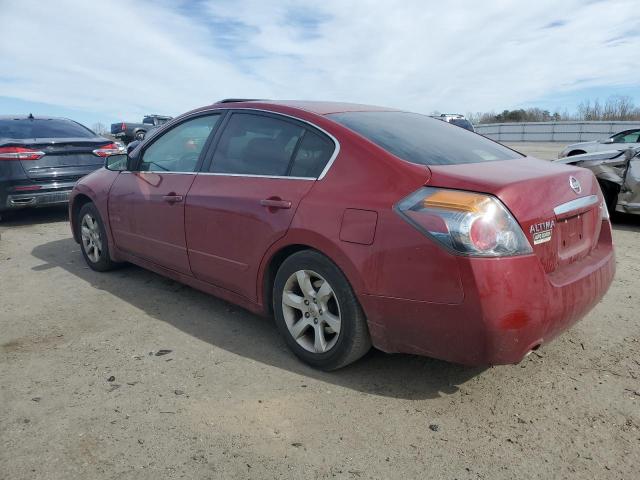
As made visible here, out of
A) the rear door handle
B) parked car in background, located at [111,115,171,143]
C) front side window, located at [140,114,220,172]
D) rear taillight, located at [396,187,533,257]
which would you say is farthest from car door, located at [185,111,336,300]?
parked car in background, located at [111,115,171,143]

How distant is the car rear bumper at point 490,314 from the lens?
2.33 metres

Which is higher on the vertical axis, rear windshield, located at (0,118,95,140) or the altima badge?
rear windshield, located at (0,118,95,140)

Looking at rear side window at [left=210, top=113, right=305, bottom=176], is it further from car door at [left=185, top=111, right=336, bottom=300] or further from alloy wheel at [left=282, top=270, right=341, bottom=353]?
alloy wheel at [left=282, top=270, right=341, bottom=353]

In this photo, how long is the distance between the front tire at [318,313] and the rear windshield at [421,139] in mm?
766

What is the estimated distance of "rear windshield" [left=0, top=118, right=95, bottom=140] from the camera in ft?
25.6

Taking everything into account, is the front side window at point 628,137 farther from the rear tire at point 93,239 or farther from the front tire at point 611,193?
the rear tire at point 93,239

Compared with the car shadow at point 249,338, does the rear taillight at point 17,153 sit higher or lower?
higher

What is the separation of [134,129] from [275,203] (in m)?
23.8

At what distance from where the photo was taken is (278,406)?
107 inches

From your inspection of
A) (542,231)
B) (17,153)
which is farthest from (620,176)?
(17,153)

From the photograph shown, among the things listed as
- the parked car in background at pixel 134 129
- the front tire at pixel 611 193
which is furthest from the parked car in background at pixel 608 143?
the parked car in background at pixel 134 129

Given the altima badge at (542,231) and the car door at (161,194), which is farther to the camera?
the car door at (161,194)

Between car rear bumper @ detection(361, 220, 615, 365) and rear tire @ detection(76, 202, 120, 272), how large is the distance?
10.5ft

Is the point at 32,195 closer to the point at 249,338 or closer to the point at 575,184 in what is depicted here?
the point at 249,338
